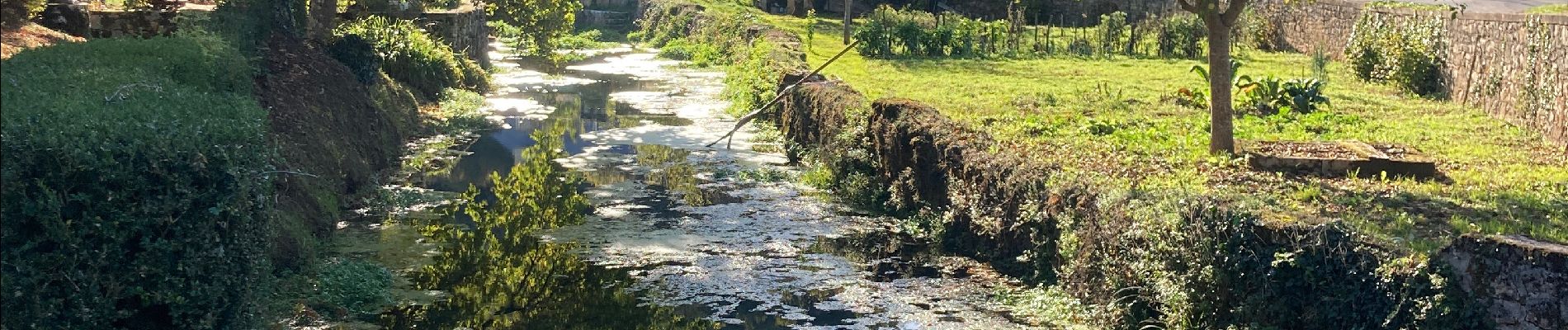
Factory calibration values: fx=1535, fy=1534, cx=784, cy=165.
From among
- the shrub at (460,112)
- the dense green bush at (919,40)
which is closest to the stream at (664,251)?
the shrub at (460,112)

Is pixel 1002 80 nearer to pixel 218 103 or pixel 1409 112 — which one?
pixel 1409 112

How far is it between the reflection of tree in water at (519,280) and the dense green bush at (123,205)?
7.07ft

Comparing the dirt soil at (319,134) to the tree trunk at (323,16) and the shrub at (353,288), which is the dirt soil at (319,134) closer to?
the shrub at (353,288)

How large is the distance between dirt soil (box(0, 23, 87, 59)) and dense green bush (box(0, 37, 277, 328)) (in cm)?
174

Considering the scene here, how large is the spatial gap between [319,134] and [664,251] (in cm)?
461

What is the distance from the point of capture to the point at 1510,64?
17156 millimetres

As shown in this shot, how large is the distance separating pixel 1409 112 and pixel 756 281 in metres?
9.25

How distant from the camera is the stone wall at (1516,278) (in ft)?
27.4

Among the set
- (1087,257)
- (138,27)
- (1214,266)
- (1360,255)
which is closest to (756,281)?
(1087,257)

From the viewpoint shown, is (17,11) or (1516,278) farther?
(17,11)

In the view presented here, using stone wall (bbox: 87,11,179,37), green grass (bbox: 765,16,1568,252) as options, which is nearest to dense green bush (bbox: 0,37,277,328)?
stone wall (bbox: 87,11,179,37)

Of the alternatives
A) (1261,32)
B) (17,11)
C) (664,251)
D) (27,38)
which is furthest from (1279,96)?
(17,11)

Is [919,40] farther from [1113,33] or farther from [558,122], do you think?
[558,122]

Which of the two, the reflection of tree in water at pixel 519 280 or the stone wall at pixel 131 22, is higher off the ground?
the stone wall at pixel 131 22
